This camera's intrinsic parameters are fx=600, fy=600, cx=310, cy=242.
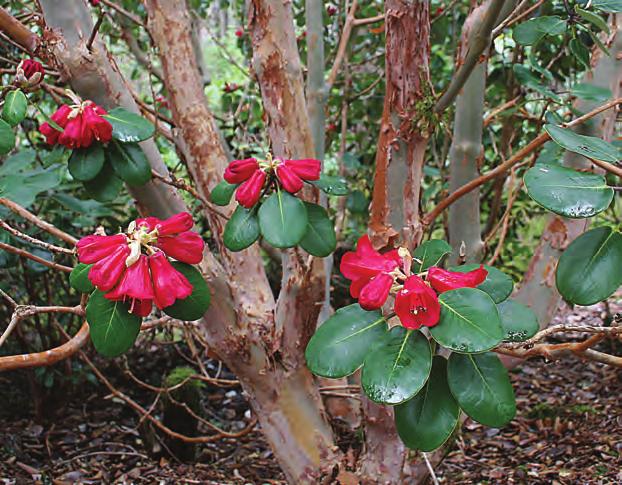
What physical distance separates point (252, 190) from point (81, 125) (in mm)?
386

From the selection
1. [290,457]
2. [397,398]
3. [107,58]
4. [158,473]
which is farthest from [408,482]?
[107,58]

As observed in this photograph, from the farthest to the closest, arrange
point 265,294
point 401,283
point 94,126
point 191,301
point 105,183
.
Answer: point 265,294, point 105,183, point 94,126, point 191,301, point 401,283

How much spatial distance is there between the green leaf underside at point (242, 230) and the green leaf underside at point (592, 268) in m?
0.58

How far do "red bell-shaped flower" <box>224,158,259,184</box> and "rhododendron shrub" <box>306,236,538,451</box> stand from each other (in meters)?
0.29

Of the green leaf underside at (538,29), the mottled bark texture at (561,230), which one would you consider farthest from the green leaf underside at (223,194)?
the mottled bark texture at (561,230)

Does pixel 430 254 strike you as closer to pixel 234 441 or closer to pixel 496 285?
pixel 496 285

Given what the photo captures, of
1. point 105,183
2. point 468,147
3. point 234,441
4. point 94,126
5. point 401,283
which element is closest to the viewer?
point 401,283

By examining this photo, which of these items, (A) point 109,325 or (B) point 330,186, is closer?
(A) point 109,325

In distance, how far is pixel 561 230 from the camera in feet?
5.72

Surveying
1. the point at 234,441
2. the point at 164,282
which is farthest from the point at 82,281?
the point at 234,441

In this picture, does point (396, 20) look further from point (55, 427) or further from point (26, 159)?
point (55, 427)

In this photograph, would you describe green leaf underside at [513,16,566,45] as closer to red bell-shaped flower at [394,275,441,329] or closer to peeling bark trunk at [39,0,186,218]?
red bell-shaped flower at [394,275,441,329]

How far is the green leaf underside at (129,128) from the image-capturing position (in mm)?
1291

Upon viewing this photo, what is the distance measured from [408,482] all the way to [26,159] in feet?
4.83
